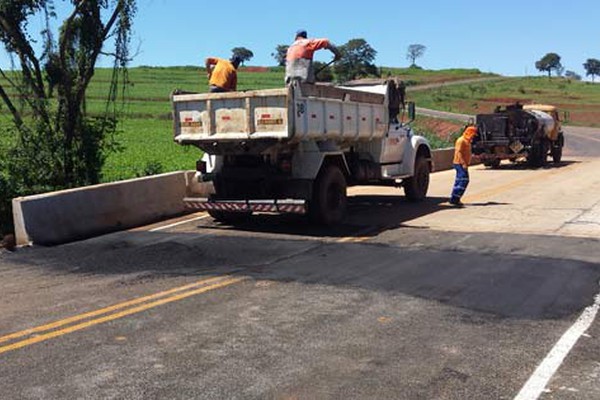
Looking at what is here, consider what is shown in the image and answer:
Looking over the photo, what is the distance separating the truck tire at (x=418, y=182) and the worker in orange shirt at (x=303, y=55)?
4203 mm

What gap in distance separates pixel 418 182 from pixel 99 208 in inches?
278

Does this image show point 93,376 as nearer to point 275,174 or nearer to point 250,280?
point 250,280

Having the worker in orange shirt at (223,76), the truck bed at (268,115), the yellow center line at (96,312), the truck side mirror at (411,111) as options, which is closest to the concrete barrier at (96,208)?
the truck bed at (268,115)

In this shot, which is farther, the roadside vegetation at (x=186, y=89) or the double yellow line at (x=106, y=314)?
the roadside vegetation at (x=186, y=89)

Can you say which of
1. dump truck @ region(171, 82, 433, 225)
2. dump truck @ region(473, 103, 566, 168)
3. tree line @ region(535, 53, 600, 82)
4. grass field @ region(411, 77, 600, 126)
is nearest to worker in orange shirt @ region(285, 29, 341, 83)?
dump truck @ region(171, 82, 433, 225)

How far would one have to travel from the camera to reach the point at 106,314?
6516 millimetres

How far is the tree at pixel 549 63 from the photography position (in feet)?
580

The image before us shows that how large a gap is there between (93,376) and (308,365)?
1.50 meters

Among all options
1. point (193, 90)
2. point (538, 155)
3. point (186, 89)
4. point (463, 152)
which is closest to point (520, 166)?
point (538, 155)

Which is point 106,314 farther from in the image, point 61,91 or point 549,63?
point 549,63

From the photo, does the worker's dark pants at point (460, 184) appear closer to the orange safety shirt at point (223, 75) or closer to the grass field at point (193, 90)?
the grass field at point (193, 90)

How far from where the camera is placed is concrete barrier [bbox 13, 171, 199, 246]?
34.6 feet

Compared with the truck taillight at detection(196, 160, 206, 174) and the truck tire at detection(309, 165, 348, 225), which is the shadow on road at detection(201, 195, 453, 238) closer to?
the truck tire at detection(309, 165, 348, 225)

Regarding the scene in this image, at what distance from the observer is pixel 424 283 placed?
7754mm
